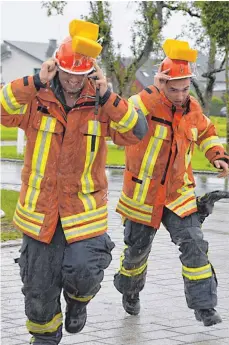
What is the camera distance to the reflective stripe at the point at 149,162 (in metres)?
7.09

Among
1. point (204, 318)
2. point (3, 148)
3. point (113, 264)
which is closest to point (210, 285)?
point (204, 318)

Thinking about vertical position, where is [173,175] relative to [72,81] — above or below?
below

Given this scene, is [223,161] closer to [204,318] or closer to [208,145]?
[208,145]

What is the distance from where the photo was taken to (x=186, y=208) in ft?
23.4

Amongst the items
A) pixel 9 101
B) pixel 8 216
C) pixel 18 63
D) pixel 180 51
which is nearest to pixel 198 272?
pixel 180 51

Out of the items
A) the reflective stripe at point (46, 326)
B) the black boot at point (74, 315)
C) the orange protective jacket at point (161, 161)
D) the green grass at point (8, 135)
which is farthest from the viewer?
the green grass at point (8, 135)

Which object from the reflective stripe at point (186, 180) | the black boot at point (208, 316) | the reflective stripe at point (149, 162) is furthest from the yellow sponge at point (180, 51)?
the black boot at point (208, 316)

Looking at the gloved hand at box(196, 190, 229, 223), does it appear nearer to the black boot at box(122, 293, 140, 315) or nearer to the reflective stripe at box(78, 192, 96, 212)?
the black boot at box(122, 293, 140, 315)

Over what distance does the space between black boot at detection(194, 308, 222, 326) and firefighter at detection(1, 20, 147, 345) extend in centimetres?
124

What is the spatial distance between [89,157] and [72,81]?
44cm

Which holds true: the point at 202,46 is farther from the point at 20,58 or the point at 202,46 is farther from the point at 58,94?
the point at 20,58

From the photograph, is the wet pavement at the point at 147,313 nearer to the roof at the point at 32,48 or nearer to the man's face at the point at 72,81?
the man's face at the point at 72,81

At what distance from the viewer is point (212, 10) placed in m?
23.7

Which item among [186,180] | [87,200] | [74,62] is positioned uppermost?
[74,62]
